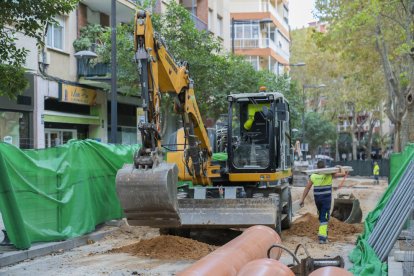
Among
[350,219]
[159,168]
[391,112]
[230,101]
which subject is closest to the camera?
[159,168]

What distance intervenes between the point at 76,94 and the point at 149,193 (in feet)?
52.5

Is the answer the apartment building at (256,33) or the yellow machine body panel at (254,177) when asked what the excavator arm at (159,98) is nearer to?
the yellow machine body panel at (254,177)

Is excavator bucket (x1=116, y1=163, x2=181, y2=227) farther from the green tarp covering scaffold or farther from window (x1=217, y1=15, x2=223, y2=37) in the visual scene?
window (x1=217, y1=15, x2=223, y2=37)

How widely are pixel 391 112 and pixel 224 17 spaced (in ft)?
48.2

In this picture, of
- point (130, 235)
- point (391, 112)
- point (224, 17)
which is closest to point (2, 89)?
point (130, 235)

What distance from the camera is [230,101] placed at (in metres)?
13.0

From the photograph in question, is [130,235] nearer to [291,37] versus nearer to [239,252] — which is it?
[239,252]

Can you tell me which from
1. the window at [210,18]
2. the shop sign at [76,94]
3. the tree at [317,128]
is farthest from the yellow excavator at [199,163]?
the tree at [317,128]

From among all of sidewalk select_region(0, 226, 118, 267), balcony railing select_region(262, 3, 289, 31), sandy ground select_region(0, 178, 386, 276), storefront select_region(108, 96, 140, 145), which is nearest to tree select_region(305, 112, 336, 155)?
balcony railing select_region(262, 3, 289, 31)

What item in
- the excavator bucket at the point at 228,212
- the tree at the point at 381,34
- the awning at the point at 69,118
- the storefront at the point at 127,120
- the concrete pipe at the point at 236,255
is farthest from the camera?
the storefront at the point at 127,120

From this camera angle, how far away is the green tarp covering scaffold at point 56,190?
33.6 ft

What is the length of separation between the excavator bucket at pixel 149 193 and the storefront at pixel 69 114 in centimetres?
1332

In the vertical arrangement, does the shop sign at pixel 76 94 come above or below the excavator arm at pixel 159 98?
above

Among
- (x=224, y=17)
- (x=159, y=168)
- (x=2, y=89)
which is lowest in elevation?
(x=159, y=168)
